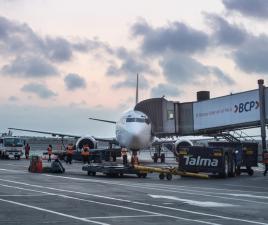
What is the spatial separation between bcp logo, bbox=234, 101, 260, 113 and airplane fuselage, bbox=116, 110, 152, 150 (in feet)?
24.2

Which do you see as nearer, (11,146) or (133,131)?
(133,131)

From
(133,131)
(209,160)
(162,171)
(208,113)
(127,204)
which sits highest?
(208,113)

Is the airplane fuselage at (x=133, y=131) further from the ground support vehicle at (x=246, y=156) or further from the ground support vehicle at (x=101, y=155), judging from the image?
the ground support vehicle at (x=246, y=156)

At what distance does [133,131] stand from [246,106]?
896 cm

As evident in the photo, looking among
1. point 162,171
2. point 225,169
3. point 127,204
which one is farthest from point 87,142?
point 127,204

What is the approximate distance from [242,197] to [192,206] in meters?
3.91

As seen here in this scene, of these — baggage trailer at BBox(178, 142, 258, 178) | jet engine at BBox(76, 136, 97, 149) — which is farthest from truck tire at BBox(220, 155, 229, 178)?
jet engine at BBox(76, 136, 97, 149)

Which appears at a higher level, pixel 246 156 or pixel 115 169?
pixel 246 156

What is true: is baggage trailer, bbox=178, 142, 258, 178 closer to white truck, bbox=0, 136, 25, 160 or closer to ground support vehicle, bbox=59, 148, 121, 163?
ground support vehicle, bbox=59, 148, 121, 163

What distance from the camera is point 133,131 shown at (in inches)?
1697

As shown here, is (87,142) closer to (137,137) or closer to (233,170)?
(137,137)

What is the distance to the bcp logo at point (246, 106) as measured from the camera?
1654 inches

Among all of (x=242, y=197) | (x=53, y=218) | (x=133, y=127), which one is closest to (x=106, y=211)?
(x=53, y=218)

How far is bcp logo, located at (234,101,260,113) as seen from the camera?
42.0 m
